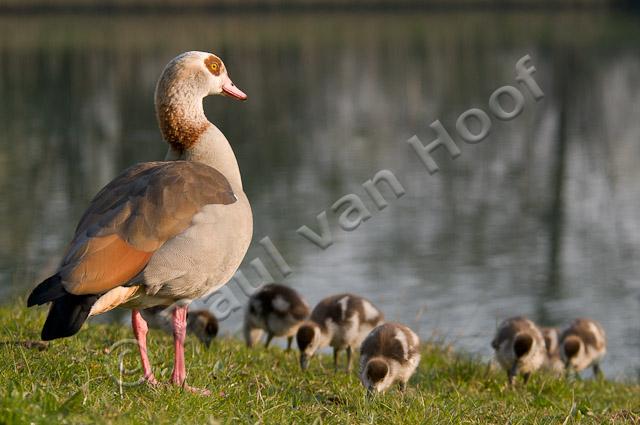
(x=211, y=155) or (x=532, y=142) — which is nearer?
(x=211, y=155)

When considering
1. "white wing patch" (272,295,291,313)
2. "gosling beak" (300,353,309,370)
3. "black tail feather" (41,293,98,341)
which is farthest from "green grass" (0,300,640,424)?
"white wing patch" (272,295,291,313)

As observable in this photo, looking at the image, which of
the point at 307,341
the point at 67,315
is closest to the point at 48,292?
the point at 67,315

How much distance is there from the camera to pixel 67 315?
4902mm

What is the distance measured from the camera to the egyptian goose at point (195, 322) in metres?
9.34

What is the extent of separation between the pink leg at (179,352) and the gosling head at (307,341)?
2.30m

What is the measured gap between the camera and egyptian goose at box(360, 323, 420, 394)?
6832mm

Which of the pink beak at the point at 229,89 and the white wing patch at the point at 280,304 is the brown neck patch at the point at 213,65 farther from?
the white wing patch at the point at 280,304

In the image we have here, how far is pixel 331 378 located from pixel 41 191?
13.7 meters

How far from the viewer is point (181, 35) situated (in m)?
43.9

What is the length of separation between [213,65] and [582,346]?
5279mm

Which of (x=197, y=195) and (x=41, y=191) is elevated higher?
(x=197, y=195)

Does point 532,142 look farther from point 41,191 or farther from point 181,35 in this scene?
point 181,35

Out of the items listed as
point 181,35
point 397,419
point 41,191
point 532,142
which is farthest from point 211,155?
point 181,35

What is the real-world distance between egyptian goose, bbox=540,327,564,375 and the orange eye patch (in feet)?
16.2
